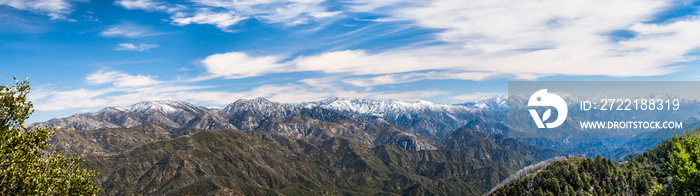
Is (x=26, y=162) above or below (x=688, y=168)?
above

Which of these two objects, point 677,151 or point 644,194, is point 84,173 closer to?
point 677,151

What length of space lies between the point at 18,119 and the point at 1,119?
4.53 ft

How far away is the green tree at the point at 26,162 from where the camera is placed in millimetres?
26250

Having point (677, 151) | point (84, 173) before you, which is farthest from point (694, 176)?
point (84, 173)

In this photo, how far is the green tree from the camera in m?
26.2

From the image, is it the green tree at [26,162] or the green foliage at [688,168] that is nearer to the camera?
the green tree at [26,162]

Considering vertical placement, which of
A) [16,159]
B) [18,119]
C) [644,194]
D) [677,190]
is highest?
[18,119]

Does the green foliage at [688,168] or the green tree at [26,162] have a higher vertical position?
the green tree at [26,162]

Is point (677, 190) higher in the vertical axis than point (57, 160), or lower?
lower

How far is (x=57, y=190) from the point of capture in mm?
28781

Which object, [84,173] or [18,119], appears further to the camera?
[84,173]

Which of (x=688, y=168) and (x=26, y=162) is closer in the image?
(x=26, y=162)

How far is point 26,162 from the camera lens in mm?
27656

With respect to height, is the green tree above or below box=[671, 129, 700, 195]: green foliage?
above
